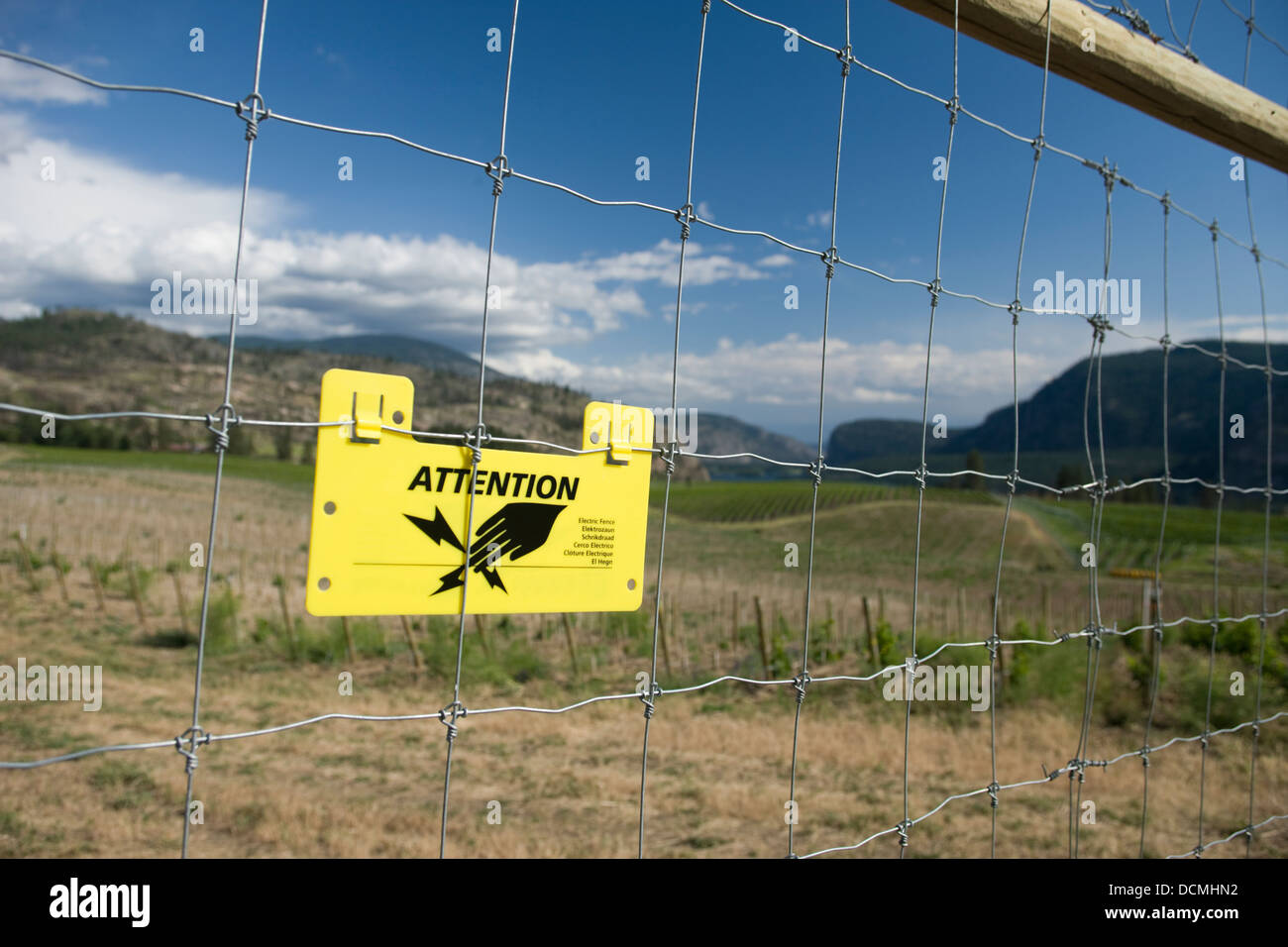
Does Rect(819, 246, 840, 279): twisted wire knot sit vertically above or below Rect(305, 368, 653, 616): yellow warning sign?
above

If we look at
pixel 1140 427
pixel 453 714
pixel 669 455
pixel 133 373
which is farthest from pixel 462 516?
pixel 1140 427

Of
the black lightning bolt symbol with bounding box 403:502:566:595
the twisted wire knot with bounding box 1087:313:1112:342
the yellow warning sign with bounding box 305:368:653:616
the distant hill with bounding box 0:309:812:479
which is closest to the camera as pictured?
the yellow warning sign with bounding box 305:368:653:616

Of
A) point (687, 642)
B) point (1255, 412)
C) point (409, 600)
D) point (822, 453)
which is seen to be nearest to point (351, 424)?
point (409, 600)

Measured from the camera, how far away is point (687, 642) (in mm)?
20078

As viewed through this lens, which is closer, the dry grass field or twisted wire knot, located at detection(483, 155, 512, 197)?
twisted wire knot, located at detection(483, 155, 512, 197)

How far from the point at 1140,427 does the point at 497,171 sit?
171 m

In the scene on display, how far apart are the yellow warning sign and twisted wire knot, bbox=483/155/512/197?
0.53 meters

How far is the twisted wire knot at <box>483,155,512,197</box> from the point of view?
6.27 feet

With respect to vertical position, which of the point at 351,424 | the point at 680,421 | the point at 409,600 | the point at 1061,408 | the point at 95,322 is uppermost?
the point at 1061,408

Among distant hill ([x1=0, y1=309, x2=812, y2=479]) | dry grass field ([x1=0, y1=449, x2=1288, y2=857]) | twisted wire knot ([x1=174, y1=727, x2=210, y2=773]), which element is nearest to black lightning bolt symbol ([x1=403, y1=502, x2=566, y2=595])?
twisted wire knot ([x1=174, y1=727, x2=210, y2=773])

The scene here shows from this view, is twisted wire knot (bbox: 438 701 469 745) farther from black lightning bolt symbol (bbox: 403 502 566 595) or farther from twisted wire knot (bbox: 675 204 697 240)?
twisted wire knot (bbox: 675 204 697 240)

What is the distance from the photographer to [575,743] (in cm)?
1053
